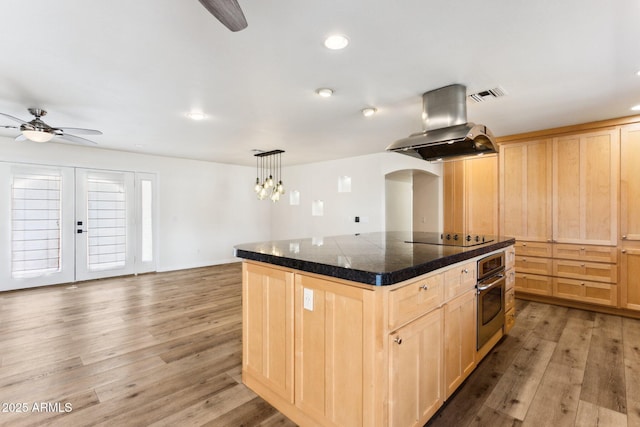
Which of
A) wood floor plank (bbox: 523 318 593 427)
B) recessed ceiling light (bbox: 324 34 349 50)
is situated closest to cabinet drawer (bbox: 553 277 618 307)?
wood floor plank (bbox: 523 318 593 427)

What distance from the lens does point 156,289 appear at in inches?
192

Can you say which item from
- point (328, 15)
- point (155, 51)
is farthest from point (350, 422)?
point (155, 51)

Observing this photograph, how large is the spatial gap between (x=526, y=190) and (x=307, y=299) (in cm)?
409

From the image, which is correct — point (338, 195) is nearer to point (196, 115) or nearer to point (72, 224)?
point (196, 115)

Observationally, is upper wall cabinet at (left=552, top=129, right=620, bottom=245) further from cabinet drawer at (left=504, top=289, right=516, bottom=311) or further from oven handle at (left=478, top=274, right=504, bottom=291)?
oven handle at (left=478, top=274, right=504, bottom=291)

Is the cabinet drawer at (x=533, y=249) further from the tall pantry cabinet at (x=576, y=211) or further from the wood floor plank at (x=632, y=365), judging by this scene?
the wood floor plank at (x=632, y=365)

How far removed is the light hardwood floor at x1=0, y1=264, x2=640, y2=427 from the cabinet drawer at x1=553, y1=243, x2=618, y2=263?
698 millimetres

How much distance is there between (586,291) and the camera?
3855 millimetres

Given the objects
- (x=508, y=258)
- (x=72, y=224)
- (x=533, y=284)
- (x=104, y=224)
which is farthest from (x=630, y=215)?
(x=72, y=224)

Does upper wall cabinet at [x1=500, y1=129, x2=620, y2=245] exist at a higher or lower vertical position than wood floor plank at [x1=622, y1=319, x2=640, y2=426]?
higher

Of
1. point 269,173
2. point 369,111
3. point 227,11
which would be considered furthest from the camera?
point 269,173

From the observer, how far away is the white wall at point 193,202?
18.0ft

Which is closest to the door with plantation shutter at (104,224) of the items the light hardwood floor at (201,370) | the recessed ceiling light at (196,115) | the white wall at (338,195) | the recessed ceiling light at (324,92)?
the light hardwood floor at (201,370)

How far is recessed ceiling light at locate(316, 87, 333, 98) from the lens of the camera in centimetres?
276
